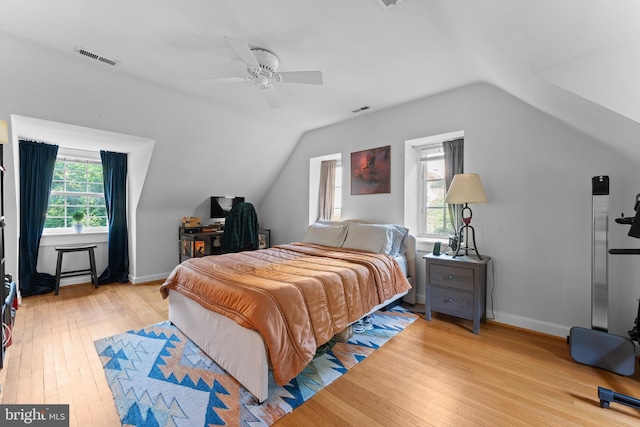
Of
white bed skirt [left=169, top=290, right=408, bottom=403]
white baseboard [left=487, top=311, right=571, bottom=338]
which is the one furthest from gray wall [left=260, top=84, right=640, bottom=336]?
white bed skirt [left=169, top=290, right=408, bottom=403]

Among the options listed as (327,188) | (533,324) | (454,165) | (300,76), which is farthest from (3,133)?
(533,324)

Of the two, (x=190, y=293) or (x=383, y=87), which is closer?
(x=190, y=293)

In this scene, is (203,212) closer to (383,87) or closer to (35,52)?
(35,52)

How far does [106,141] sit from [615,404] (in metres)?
5.58

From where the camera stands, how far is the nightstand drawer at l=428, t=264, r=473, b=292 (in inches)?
102

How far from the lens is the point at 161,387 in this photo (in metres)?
1.76

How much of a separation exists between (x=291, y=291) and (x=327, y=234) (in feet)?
6.43

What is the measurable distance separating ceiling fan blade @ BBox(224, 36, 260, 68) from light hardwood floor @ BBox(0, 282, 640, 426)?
238cm

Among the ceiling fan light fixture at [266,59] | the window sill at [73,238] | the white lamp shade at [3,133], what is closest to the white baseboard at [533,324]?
the ceiling fan light fixture at [266,59]

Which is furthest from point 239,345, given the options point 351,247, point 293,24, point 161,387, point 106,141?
point 106,141

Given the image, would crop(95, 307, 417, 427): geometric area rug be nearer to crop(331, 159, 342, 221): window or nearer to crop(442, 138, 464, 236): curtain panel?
crop(442, 138, 464, 236): curtain panel

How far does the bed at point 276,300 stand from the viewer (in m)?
1.64

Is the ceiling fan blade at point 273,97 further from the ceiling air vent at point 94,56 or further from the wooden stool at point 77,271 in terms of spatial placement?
the wooden stool at point 77,271

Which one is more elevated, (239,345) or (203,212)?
(203,212)
